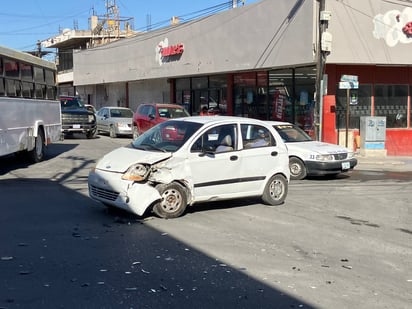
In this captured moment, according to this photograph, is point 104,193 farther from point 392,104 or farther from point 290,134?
point 392,104

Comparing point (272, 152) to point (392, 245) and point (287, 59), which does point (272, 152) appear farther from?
point (287, 59)

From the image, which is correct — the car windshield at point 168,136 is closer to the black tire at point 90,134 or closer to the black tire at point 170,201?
the black tire at point 170,201

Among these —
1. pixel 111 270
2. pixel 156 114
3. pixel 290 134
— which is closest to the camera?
pixel 111 270

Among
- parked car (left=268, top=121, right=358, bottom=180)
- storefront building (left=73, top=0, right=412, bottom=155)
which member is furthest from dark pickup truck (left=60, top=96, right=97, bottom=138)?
parked car (left=268, top=121, right=358, bottom=180)

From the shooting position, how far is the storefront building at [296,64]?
1873 centimetres

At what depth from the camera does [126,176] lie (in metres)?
7.94

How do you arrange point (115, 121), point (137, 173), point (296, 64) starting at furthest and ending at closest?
point (115, 121) → point (296, 64) → point (137, 173)

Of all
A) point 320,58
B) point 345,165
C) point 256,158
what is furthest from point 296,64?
point 256,158

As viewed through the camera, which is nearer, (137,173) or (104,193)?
(137,173)

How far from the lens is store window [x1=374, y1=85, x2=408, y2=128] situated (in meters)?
20.6

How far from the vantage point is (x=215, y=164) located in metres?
8.70

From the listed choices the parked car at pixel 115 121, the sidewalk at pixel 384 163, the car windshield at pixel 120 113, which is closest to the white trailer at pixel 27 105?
the parked car at pixel 115 121

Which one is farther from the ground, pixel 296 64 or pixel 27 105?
pixel 296 64

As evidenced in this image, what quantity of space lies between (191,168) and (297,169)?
18.1 ft
